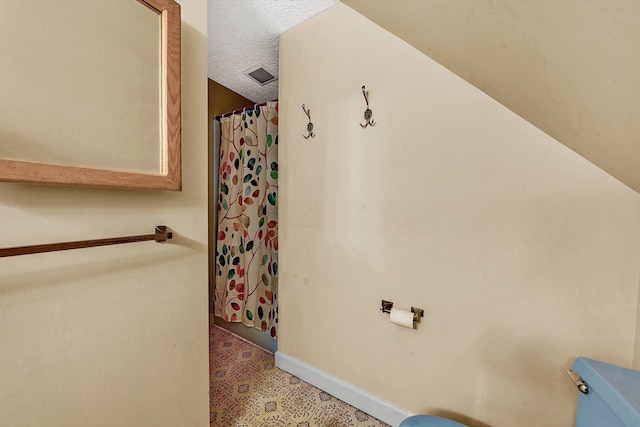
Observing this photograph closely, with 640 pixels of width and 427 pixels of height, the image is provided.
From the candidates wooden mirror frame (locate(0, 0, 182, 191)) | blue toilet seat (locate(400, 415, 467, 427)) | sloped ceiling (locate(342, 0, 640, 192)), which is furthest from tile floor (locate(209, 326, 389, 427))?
sloped ceiling (locate(342, 0, 640, 192))

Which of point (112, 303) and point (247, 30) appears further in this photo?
point (247, 30)

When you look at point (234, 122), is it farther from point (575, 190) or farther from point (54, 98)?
point (575, 190)

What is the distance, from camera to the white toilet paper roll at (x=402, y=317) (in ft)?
3.52

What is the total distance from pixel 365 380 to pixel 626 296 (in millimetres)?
1109

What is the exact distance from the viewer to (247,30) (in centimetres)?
148

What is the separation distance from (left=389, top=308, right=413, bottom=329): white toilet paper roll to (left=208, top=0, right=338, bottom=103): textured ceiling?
1.68 meters

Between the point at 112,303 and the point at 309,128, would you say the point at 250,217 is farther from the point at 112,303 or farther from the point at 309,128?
the point at 112,303

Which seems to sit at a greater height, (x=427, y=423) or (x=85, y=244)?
(x=85, y=244)

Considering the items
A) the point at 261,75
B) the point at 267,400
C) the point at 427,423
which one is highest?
the point at 261,75

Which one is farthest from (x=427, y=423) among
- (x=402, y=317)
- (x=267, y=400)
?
(x=267, y=400)

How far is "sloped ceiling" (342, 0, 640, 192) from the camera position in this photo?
1.38ft

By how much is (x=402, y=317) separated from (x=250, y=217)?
1.30 metres

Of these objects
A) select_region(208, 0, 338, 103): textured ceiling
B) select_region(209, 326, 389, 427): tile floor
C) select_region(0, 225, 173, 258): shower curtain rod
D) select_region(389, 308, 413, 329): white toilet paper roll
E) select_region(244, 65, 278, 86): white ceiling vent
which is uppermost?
select_region(208, 0, 338, 103): textured ceiling

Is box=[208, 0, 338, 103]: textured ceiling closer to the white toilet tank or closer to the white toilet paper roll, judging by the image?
the white toilet paper roll
